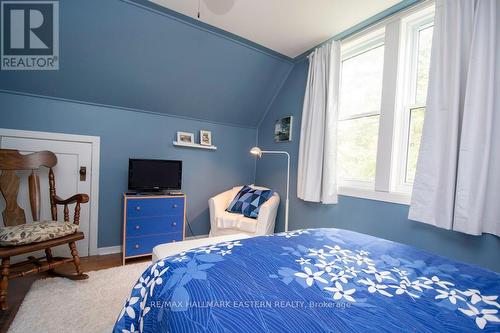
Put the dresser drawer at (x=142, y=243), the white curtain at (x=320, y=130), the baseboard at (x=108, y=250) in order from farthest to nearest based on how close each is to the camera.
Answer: the baseboard at (x=108, y=250)
the dresser drawer at (x=142, y=243)
the white curtain at (x=320, y=130)

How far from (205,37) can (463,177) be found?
259 centimetres

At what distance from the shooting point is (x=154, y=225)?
8.25 feet

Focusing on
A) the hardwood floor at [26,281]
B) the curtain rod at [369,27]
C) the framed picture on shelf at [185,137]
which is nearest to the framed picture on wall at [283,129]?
the curtain rod at [369,27]

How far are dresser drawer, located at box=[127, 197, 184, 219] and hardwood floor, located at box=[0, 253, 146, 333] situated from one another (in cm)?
57

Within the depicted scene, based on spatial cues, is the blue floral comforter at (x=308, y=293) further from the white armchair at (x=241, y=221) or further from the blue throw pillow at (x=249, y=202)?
the blue throw pillow at (x=249, y=202)

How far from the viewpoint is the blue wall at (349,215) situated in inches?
55.3

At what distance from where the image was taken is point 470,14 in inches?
55.7

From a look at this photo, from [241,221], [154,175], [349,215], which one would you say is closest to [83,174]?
[154,175]

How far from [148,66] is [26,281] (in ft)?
7.81

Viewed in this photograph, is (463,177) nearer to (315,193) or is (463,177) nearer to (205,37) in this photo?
(315,193)

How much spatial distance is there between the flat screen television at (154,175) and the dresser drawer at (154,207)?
0.23m

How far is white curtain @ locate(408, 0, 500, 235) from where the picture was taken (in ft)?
4.25

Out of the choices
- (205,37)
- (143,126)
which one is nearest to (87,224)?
(143,126)
